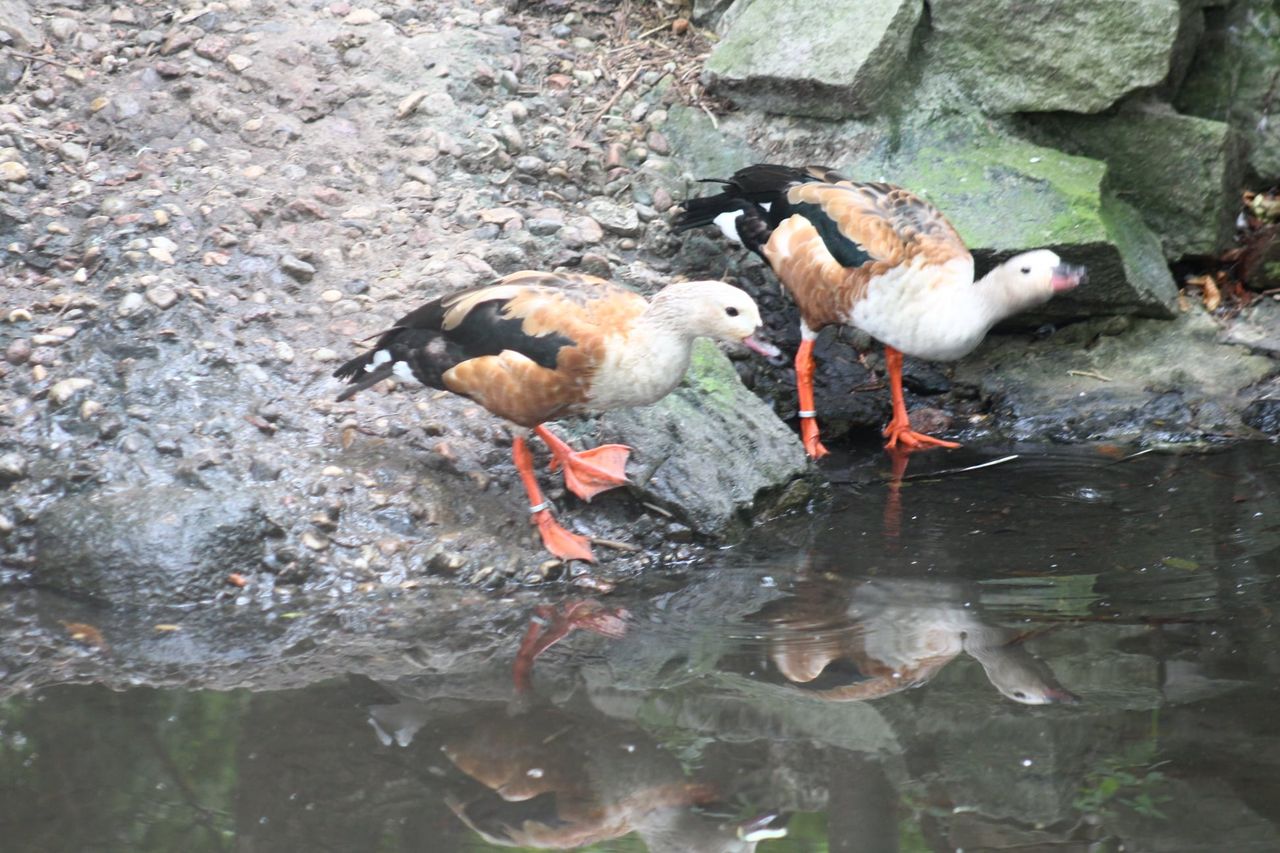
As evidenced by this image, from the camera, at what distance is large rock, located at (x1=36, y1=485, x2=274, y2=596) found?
5.01m

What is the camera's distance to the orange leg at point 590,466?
18.6 feet

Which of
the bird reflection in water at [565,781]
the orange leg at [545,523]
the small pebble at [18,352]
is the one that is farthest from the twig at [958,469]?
the small pebble at [18,352]

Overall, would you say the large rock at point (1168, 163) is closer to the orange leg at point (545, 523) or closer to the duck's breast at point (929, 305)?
the duck's breast at point (929, 305)

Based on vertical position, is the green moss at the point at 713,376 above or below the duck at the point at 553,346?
below

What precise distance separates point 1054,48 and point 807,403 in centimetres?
244

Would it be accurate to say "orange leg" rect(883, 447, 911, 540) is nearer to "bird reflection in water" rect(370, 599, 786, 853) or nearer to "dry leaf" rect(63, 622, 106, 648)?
"bird reflection in water" rect(370, 599, 786, 853)

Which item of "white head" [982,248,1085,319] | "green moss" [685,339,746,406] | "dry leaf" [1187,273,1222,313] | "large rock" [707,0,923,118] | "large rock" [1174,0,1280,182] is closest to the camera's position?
"green moss" [685,339,746,406]

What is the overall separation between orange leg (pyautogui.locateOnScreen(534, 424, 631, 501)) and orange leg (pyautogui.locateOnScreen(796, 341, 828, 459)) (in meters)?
1.31

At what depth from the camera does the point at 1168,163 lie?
7488 mm

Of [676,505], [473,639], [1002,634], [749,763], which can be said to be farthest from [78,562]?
[1002,634]

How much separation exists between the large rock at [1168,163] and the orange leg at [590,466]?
3.50 meters

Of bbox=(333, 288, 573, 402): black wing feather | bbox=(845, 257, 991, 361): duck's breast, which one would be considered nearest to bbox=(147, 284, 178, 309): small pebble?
bbox=(333, 288, 573, 402): black wing feather

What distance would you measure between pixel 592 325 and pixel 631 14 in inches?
151

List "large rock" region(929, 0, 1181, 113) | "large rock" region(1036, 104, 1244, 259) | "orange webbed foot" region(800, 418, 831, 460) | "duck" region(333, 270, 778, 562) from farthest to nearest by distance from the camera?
1. "large rock" region(1036, 104, 1244, 259)
2. "large rock" region(929, 0, 1181, 113)
3. "orange webbed foot" region(800, 418, 831, 460)
4. "duck" region(333, 270, 778, 562)
